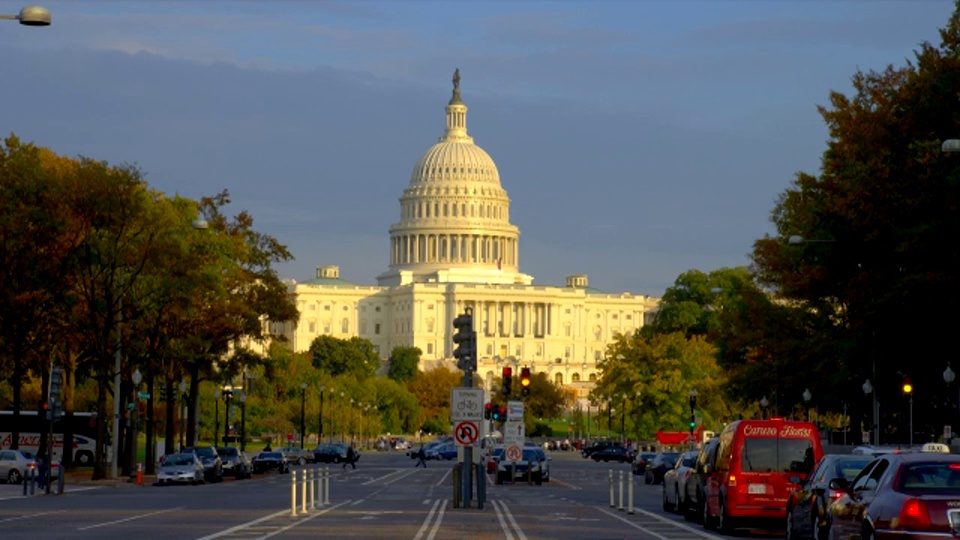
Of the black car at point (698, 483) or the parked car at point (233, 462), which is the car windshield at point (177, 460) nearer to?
the parked car at point (233, 462)

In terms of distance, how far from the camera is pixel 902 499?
2164cm

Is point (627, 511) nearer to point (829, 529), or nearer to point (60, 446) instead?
point (829, 529)

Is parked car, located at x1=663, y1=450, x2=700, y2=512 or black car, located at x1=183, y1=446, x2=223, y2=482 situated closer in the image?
parked car, located at x1=663, y1=450, x2=700, y2=512

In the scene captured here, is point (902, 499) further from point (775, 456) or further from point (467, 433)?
point (467, 433)

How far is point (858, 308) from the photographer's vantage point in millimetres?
63281

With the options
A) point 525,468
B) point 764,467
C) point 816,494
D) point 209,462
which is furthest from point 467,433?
point 209,462

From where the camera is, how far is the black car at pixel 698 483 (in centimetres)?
3609

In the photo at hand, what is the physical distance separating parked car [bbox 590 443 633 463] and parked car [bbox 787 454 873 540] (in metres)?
96.0

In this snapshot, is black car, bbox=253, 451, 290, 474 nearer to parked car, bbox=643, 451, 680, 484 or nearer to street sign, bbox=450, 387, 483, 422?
parked car, bbox=643, 451, 680, 484

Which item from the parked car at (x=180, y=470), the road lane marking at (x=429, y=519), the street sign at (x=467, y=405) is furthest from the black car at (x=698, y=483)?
the parked car at (x=180, y=470)

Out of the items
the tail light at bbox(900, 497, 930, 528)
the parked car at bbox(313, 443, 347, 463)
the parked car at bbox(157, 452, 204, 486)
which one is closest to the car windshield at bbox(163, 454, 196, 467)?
the parked car at bbox(157, 452, 204, 486)

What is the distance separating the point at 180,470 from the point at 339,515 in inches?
1168

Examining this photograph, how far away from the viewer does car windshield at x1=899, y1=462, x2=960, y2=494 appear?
72.9 ft

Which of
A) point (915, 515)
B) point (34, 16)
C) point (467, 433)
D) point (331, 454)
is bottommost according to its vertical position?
point (915, 515)
